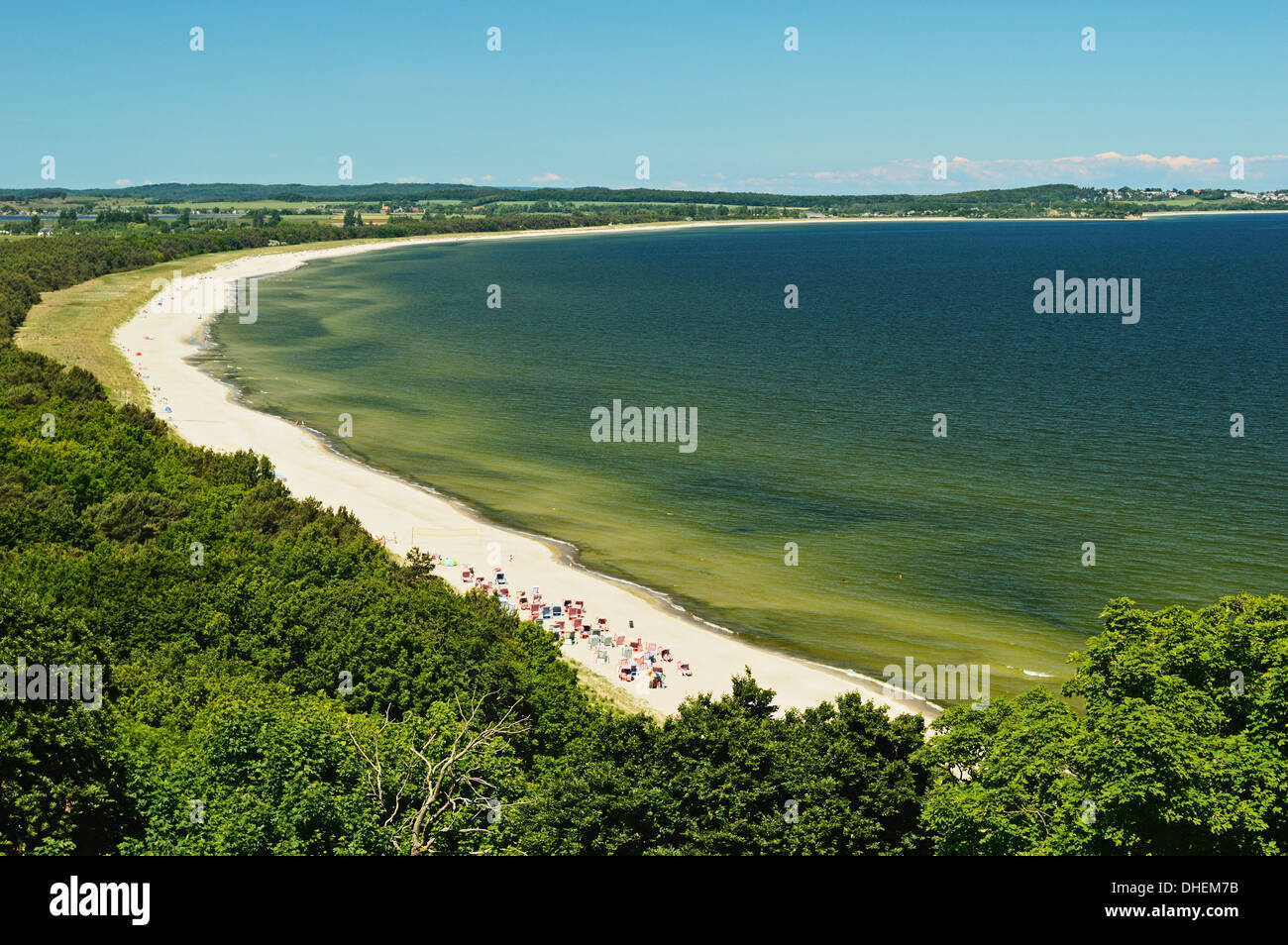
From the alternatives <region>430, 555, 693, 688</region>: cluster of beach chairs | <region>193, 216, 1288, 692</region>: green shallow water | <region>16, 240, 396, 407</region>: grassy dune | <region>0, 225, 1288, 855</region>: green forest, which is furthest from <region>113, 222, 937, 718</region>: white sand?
<region>0, 225, 1288, 855</region>: green forest

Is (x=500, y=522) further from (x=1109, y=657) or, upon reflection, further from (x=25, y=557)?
(x=1109, y=657)

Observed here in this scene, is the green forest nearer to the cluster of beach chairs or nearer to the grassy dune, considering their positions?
the cluster of beach chairs

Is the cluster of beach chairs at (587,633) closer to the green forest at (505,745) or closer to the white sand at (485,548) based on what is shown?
the white sand at (485,548)

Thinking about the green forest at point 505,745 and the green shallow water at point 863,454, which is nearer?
the green forest at point 505,745

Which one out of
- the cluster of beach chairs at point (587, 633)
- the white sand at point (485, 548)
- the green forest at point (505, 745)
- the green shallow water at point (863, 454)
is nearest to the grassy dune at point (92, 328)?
the white sand at point (485, 548)
